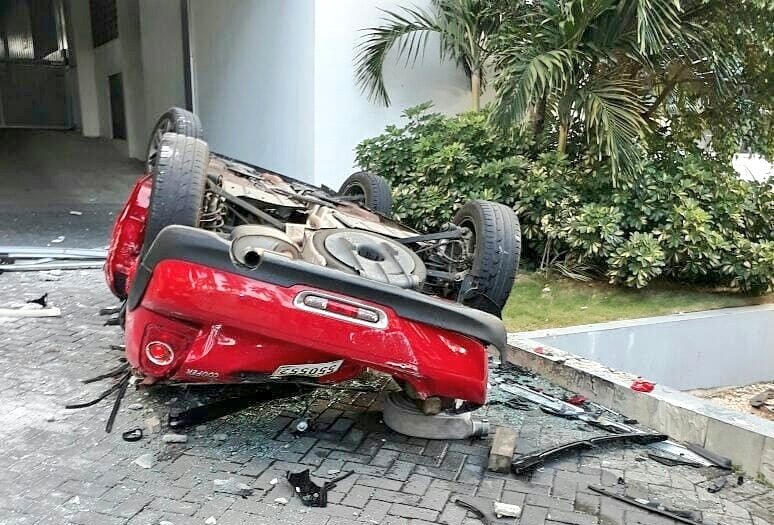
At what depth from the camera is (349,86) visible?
26.0 ft

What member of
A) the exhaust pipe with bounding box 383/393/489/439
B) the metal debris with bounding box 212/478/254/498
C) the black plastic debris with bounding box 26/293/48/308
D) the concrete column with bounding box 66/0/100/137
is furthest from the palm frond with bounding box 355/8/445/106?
the concrete column with bounding box 66/0/100/137

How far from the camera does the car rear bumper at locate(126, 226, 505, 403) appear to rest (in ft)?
7.75

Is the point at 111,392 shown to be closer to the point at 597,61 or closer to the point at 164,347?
the point at 164,347

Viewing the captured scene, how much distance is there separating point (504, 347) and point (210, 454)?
4.68ft

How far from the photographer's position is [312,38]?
7.70m

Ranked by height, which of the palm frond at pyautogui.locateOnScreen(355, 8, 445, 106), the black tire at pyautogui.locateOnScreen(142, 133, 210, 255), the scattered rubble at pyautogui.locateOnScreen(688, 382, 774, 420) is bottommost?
the scattered rubble at pyautogui.locateOnScreen(688, 382, 774, 420)

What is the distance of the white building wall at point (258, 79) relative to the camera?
316 inches

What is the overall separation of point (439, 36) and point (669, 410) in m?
6.00

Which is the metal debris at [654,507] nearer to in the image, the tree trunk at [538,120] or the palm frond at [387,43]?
the tree trunk at [538,120]

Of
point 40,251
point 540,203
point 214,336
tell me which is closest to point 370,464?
point 214,336

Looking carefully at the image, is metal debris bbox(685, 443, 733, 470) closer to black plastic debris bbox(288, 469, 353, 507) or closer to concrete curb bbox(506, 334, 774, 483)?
concrete curb bbox(506, 334, 774, 483)

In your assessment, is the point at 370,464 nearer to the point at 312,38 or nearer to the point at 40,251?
the point at 40,251

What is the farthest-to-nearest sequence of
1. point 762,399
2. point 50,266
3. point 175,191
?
point 50,266
point 762,399
point 175,191

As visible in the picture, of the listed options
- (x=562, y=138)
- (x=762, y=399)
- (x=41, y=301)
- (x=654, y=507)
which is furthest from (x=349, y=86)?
(x=654, y=507)
